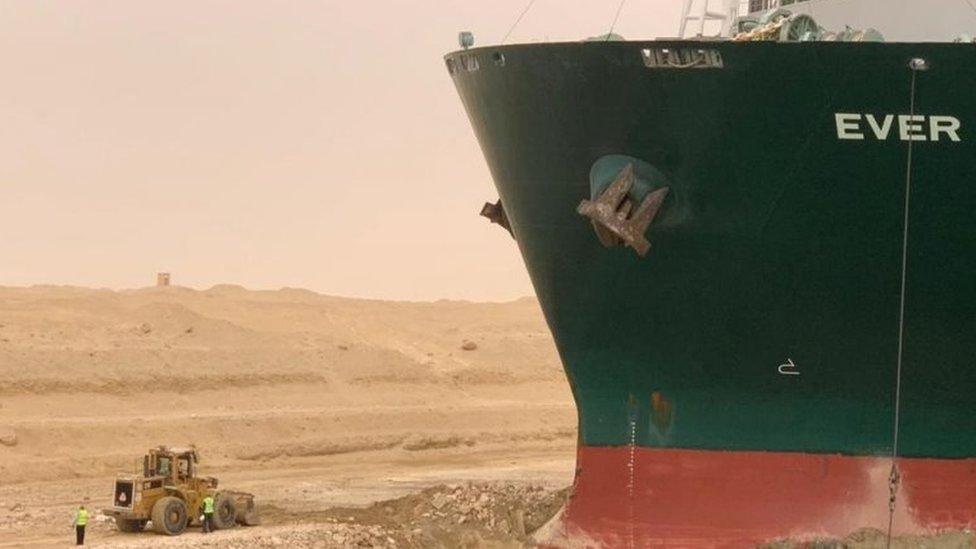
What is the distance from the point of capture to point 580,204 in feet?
58.8

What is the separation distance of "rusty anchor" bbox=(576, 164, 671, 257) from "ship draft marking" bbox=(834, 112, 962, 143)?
1.82m

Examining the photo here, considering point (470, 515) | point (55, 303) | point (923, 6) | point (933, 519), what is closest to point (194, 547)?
point (470, 515)

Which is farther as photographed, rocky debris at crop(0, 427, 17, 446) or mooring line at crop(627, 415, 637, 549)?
rocky debris at crop(0, 427, 17, 446)

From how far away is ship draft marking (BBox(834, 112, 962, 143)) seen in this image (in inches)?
652

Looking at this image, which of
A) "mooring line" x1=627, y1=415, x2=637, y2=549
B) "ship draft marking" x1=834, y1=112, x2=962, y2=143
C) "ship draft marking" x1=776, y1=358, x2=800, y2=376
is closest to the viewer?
"ship draft marking" x1=834, y1=112, x2=962, y2=143

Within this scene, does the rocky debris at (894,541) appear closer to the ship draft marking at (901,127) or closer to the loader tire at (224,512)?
the ship draft marking at (901,127)

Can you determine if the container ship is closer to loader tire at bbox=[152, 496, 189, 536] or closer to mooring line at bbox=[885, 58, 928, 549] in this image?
mooring line at bbox=[885, 58, 928, 549]

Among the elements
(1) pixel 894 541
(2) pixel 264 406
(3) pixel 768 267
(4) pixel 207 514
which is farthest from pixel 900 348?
(2) pixel 264 406

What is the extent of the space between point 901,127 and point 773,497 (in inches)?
147

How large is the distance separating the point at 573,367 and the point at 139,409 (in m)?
21.1

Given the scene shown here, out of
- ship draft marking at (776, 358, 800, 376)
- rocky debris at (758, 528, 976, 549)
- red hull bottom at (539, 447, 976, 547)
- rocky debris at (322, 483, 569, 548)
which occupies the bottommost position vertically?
rocky debris at (322, 483, 569, 548)

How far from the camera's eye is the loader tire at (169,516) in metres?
23.6

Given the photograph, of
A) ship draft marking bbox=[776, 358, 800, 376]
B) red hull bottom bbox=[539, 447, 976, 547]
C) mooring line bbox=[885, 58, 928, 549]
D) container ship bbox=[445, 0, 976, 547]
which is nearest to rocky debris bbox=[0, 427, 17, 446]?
container ship bbox=[445, 0, 976, 547]

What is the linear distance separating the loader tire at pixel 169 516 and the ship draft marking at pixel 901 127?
11.0 metres
